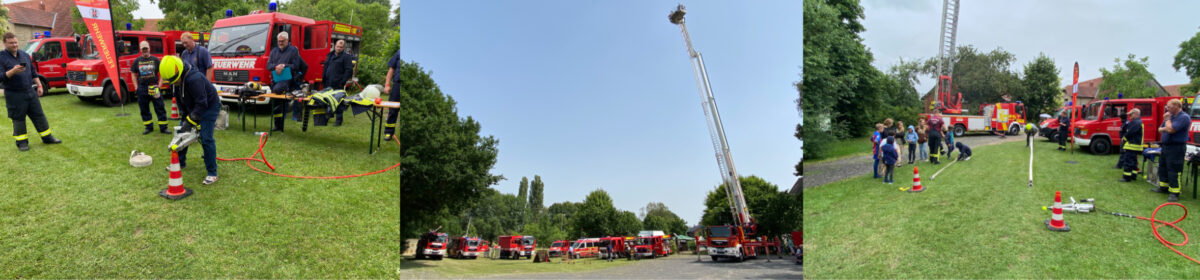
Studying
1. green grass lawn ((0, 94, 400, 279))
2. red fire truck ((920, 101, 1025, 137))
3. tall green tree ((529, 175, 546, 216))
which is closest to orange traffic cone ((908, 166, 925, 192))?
red fire truck ((920, 101, 1025, 137))

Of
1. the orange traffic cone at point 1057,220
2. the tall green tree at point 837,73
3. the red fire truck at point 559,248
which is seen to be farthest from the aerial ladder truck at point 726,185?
the orange traffic cone at point 1057,220

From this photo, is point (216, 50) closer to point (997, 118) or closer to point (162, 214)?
point (162, 214)

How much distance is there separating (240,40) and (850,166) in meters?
6.23

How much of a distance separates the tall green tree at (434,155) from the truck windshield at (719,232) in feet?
4.35

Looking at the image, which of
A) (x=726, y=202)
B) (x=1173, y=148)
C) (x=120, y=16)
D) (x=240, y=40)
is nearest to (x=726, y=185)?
(x=726, y=202)

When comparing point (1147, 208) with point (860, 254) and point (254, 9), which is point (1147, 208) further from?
point (254, 9)

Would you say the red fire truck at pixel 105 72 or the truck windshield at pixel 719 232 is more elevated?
the red fire truck at pixel 105 72

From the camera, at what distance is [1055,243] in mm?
4477

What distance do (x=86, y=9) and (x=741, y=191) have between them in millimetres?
4560

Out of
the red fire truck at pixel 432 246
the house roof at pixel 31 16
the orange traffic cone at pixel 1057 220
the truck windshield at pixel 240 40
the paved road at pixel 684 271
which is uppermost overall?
the truck windshield at pixel 240 40

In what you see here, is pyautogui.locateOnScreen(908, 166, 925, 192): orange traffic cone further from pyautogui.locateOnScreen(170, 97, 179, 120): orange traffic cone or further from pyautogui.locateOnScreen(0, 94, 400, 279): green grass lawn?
pyautogui.locateOnScreen(170, 97, 179, 120): orange traffic cone

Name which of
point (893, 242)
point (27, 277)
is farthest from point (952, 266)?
point (27, 277)

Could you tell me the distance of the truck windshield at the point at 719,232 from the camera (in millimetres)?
3539

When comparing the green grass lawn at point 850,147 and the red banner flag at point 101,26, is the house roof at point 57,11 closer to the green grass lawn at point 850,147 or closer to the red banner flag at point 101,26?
the red banner flag at point 101,26
